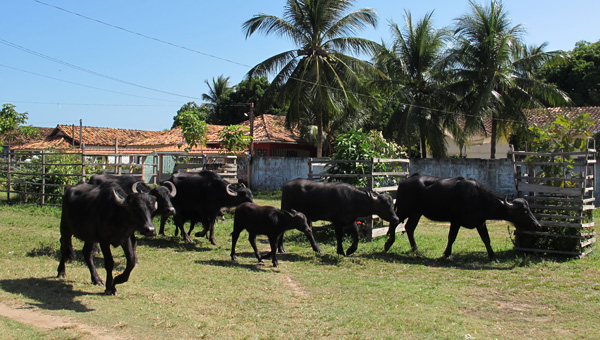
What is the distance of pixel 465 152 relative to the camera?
34.2 m

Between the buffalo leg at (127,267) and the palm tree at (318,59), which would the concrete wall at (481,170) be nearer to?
the palm tree at (318,59)

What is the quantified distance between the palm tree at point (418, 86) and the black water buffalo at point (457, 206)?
17.0 meters

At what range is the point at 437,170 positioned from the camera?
25141 mm

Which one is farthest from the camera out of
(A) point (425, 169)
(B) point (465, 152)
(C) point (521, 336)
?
(B) point (465, 152)

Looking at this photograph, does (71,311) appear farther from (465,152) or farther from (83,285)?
(465,152)

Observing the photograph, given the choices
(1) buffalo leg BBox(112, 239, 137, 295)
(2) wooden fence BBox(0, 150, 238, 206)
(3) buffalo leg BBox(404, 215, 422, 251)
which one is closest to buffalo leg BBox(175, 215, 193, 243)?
(1) buffalo leg BBox(112, 239, 137, 295)

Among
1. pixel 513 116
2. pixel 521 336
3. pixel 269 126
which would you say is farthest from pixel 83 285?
pixel 269 126

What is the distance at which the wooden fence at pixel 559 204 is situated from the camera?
1006cm

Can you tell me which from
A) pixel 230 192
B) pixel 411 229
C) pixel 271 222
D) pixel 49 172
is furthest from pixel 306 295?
pixel 49 172

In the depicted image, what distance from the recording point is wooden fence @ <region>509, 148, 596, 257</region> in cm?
1006

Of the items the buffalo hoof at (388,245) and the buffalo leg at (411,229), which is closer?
the buffalo hoof at (388,245)

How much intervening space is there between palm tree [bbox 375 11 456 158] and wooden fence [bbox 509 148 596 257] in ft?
57.0

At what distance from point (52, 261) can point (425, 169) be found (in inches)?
759

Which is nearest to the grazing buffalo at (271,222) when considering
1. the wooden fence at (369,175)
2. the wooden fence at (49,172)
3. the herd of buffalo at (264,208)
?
the herd of buffalo at (264,208)
